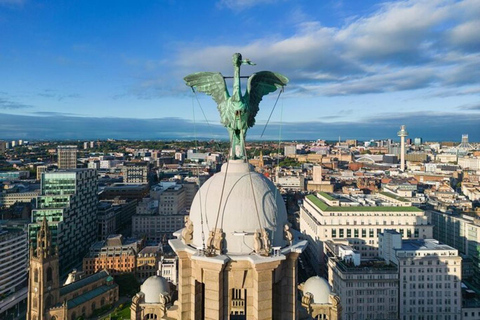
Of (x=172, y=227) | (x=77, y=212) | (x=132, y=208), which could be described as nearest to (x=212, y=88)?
(x=77, y=212)

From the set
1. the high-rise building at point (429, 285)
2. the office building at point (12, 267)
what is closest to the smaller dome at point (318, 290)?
the high-rise building at point (429, 285)

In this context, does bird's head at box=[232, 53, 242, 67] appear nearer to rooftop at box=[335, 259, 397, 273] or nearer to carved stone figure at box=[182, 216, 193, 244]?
carved stone figure at box=[182, 216, 193, 244]

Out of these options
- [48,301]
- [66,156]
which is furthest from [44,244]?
[66,156]

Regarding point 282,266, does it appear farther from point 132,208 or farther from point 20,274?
point 132,208

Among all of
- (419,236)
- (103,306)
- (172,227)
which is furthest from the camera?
(172,227)

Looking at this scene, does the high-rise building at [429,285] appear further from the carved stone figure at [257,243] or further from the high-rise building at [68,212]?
the high-rise building at [68,212]

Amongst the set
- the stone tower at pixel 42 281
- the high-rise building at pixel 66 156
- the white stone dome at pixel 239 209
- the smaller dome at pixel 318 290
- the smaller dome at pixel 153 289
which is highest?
the white stone dome at pixel 239 209

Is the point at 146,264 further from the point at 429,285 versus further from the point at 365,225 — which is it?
the point at 429,285

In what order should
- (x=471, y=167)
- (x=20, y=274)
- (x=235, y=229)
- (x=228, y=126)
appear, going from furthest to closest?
(x=471, y=167)
(x=20, y=274)
(x=228, y=126)
(x=235, y=229)

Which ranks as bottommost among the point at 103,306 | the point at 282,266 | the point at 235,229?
the point at 103,306
